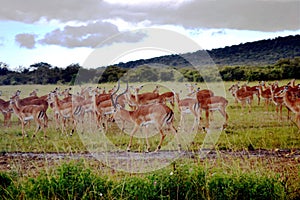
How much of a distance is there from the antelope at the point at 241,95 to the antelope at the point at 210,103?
0.15 meters

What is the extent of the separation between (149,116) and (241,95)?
1.03 m

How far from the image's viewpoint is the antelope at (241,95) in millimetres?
5836

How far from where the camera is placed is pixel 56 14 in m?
5.89

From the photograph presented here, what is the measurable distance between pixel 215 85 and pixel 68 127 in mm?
1640

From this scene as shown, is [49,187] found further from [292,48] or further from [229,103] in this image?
A: [292,48]

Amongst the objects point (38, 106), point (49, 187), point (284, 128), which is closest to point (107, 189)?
point (49, 187)

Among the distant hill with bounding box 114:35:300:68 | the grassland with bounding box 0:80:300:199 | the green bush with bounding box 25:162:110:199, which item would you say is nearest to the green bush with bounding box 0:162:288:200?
the green bush with bounding box 25:162:110:199

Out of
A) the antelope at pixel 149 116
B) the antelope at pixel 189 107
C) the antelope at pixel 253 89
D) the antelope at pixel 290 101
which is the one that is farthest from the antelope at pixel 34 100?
the antelope at pixel 290 101

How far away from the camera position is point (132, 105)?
573 centimetres

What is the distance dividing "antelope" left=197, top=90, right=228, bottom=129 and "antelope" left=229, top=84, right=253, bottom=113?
0.48 ft

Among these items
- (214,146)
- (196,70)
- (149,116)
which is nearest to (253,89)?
(196,70)

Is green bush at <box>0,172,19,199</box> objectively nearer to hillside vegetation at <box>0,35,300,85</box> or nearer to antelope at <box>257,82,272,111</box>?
hillside vegetation at <box>0,35,300,85</box>

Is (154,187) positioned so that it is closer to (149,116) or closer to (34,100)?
(149,116)

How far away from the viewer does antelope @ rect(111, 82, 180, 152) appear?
5.70 meters
